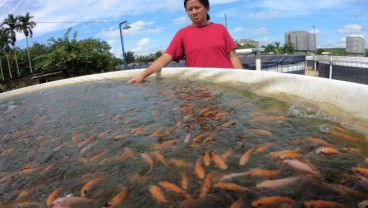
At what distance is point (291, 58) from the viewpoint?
76.4 ft

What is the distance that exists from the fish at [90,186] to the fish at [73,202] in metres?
0.07

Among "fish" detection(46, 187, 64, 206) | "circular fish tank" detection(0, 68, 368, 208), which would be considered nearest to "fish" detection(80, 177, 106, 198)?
"circular fish tank" detection(0, 68, 368, 208)

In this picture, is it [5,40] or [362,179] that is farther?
[5,40]

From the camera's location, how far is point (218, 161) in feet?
7.44

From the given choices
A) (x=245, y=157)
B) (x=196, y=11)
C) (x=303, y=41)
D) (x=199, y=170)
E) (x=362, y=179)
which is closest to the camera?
(x=362, y=179)

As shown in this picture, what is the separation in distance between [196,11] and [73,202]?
3455 millimetres

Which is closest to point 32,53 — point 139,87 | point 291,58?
point 291,58

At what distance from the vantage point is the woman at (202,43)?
4770 mm

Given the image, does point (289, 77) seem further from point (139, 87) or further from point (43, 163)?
point (43, 163)

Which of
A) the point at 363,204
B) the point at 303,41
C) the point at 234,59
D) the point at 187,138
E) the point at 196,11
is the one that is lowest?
the point at 363,204

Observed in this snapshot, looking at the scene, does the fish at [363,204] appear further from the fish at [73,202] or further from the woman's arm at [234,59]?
the woman's arm at [234,59]

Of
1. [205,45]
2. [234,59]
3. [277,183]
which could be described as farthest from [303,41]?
[277,183]

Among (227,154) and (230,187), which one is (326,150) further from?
(230,187)

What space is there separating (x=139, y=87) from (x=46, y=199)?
3.59 m
